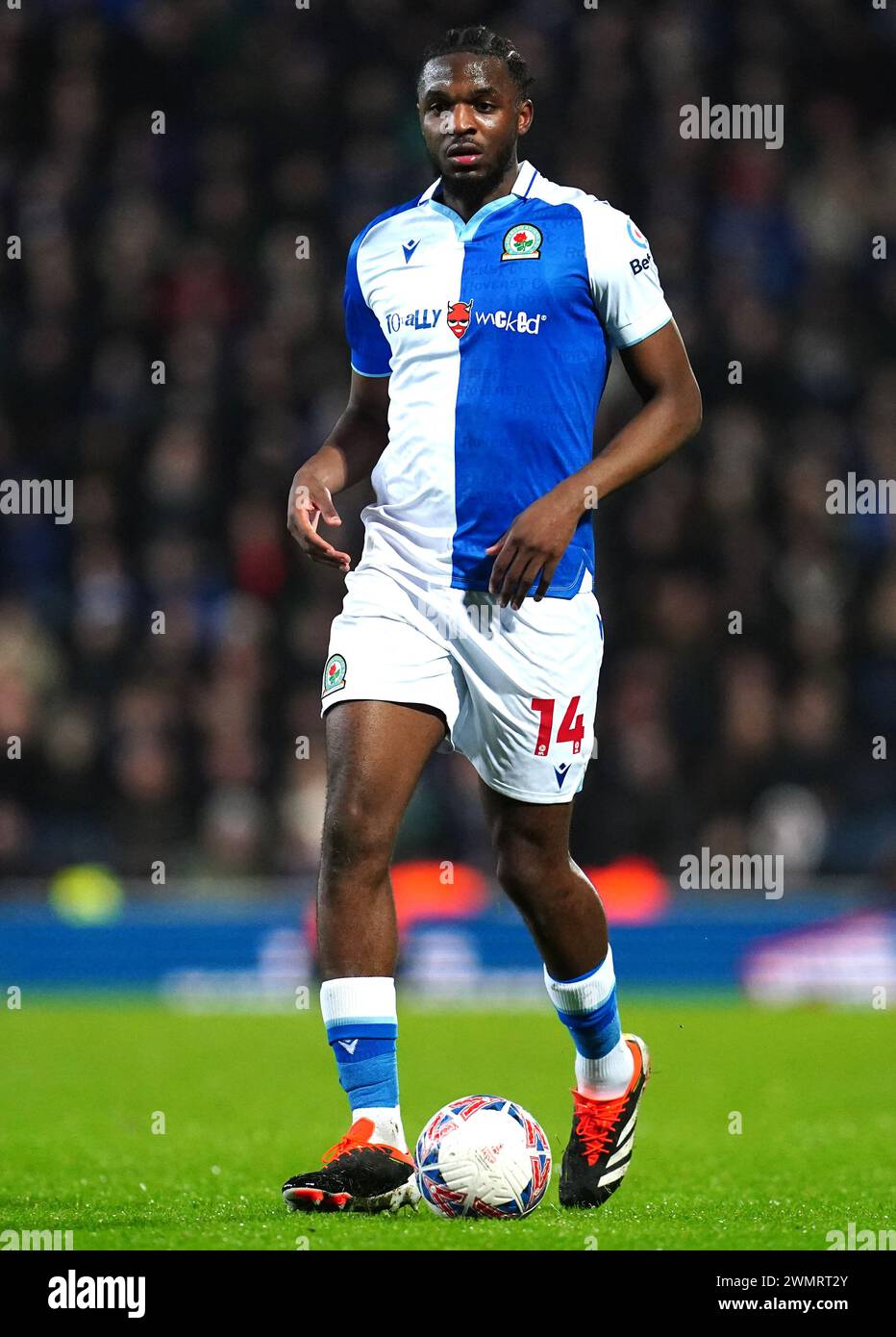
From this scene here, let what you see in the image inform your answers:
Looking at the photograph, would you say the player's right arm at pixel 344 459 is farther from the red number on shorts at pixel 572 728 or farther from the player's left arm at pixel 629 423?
the red number on shorts at pixel 572 728

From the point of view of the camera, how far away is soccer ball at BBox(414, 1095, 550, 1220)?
445cm

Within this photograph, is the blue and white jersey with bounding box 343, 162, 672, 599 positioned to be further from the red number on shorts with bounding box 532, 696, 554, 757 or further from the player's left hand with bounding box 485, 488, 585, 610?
the red number on shorts with bounding box 532, 696, 554, 757

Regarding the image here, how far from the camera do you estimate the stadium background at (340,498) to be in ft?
38.8

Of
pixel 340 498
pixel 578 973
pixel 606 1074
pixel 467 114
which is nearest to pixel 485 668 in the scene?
pixel 578 973

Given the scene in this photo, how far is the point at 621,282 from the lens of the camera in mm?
4723

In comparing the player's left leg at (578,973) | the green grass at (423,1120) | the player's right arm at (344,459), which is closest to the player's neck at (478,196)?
the player's right arm at (344,459)

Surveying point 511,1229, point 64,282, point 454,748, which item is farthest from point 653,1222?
point 64,282

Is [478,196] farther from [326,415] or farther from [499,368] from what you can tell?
[326,415]

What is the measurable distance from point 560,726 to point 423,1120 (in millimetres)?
2421

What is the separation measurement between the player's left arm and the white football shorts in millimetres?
104

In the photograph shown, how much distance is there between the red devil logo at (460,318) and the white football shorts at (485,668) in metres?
0.59

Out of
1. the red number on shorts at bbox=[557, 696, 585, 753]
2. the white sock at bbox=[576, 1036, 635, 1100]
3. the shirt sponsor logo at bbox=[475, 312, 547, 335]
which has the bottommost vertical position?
the white sock at bbox=[576, 1036, 635, 1100]

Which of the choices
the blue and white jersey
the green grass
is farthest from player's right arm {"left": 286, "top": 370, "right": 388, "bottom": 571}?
the green grass

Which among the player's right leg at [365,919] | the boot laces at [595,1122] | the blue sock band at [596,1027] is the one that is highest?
the player's right leg at [365,919]
